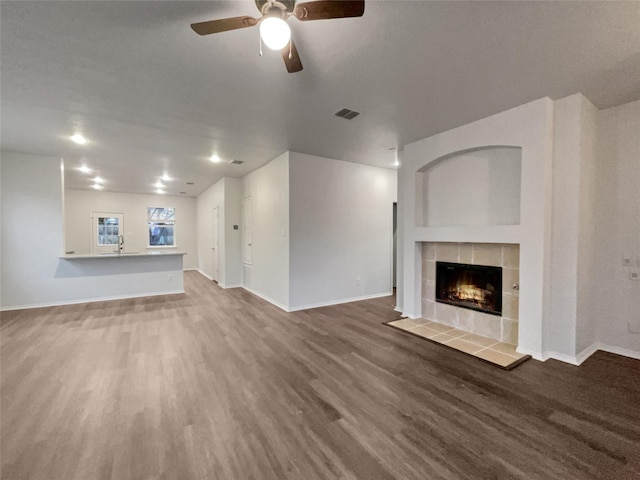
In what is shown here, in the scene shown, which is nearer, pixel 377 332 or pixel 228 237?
pixel 377 332

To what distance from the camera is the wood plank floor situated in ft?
5.35

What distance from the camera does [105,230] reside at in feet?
31.0

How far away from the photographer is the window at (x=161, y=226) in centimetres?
1012

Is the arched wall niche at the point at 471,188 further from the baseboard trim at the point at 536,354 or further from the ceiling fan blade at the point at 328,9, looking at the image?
the ceiling fan blade at the point at 328,9

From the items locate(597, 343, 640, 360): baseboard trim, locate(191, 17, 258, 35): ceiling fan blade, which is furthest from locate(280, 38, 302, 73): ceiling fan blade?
locate(597, 343, 640, 360): baseboard trim

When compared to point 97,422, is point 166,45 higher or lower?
higher

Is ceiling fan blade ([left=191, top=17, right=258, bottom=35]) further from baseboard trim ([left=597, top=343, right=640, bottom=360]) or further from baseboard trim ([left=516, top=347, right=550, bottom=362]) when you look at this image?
baseboard trim ([left=597, top=343, right=640, bottom=360])

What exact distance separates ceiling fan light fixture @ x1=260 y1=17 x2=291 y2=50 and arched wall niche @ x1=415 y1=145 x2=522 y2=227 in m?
3.01

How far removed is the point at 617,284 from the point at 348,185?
13.4 ft

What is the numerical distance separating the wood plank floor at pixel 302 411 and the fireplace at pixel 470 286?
2.90ft

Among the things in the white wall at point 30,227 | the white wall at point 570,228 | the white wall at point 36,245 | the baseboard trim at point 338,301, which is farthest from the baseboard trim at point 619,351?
the white wall at point 30,227

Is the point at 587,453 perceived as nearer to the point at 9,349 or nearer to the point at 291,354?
the point at 291,354

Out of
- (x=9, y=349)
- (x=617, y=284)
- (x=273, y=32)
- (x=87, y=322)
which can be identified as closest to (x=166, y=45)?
(x=273, y=32)

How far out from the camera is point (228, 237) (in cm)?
714
